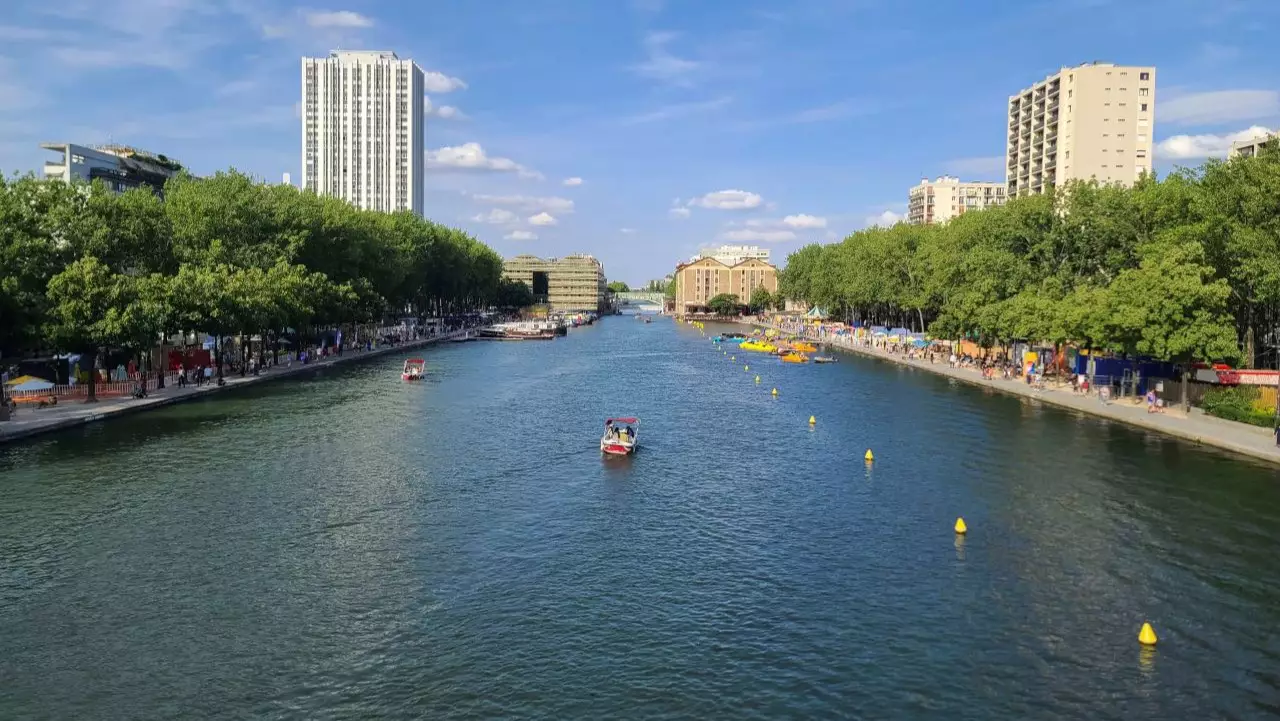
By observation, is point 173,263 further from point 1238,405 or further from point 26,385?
point 1238,405

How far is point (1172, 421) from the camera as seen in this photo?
54.0m

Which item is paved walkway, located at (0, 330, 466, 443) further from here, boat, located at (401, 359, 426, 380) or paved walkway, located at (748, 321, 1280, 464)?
paved walkway, located at (748, 321, 1280, 464)

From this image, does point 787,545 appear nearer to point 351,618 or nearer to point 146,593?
point 351,618

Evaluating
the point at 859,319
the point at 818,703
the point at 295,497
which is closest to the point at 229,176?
the point at 295,497

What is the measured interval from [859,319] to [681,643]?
167522mm

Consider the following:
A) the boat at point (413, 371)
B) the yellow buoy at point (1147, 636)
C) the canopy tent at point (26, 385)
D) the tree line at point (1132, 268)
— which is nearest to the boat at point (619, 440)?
the yellow buoy at point (1147, 636)

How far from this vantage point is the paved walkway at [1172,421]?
4606cm

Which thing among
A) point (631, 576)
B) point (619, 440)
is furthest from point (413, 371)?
point (631, 576)

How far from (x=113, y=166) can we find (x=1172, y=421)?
137 m

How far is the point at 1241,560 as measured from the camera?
29109 mm

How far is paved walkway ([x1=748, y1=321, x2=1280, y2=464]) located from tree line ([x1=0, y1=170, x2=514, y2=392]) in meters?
61.0

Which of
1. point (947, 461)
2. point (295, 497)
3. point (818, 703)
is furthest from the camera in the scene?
point (947, 461)

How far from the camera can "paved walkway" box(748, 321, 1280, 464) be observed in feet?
151

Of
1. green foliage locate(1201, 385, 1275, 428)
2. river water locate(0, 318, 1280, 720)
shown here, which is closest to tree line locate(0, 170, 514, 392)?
river water locate(0, 318, 1280, 720)
